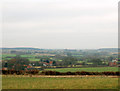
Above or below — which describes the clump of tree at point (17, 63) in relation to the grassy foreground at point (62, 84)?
above

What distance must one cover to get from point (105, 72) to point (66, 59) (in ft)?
24.1

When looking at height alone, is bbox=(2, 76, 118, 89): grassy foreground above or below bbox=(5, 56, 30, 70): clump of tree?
below

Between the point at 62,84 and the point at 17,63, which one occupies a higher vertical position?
the point at 17,63

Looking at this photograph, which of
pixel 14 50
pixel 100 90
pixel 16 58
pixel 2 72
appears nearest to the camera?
pixel 100 90

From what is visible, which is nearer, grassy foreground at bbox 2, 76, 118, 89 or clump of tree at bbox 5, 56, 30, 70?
grassy foreground at bbox 2, 76, 118, 89

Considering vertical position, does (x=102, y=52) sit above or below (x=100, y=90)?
above

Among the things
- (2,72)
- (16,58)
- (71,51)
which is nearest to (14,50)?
(16,58)

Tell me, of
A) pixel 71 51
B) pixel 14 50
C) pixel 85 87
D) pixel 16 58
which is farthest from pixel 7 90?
pixel 71 51

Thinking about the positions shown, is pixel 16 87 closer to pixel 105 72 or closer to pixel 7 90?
pixel 7 90

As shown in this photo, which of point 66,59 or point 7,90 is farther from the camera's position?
point 66,59

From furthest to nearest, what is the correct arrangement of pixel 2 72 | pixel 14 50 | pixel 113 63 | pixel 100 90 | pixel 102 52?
1. pixel 102 52
2. pixel 14 50
3. pixel 113 63
4. pixel 2 72
5. pixel 100 90

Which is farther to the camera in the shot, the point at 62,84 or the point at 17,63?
the point at 17,63

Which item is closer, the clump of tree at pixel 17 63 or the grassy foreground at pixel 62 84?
the grassy foreground at pixel 62 84

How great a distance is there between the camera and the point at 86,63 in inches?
933
